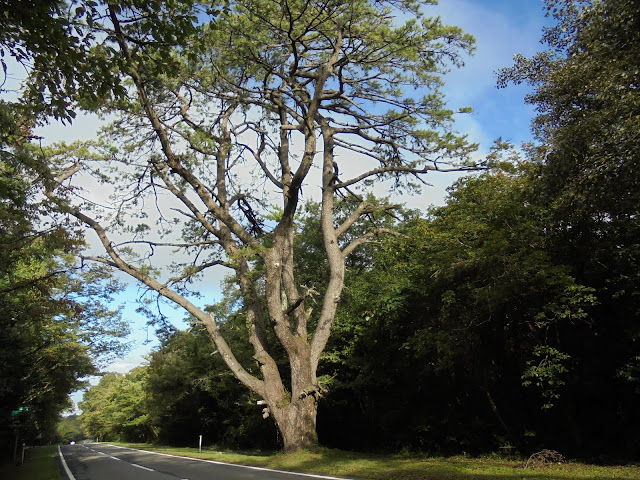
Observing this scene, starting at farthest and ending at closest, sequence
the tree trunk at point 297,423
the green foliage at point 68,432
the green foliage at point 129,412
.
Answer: the green foliage at point 68,432 → the green foliage at point 129,412 → the tree trunk at point 297,423

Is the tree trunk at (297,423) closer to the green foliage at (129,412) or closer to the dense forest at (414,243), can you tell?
the dense forest at (414,243)

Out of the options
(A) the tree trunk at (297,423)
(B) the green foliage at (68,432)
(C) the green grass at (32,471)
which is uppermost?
(B) the green foliage at (68,432)

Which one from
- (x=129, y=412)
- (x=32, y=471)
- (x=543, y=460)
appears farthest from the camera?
(x=129, y=412)

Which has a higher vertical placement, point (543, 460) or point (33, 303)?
point (33, 303)

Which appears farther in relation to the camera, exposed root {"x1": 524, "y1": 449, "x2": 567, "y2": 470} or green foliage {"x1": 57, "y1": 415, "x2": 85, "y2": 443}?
green foliage {"x1": 57, "y1": 415, "x2": 85, "y2": 443}

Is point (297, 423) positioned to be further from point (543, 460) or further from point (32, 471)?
point (32, 471)

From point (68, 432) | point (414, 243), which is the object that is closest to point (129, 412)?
point (414, 243)

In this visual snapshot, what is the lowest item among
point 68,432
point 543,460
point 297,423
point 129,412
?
point 543,460

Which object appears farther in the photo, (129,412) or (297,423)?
(129,412)

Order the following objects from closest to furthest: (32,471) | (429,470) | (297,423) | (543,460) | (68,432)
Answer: (429,470) → (543,460) → (297,423) → (32,471) → (68,432)

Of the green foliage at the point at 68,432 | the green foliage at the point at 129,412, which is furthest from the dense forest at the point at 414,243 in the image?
the green foliage at the point at 68,432

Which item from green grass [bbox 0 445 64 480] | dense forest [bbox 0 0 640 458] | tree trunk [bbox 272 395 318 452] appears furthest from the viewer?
green grass [bbox 0 445 64 480]

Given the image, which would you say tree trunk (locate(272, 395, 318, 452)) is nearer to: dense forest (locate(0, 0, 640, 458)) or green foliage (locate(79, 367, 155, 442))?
dense forest (locate(0, 0, 640, 458))

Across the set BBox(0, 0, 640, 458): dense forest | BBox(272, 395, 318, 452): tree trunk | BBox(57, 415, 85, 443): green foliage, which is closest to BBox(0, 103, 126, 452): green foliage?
BBox(0, 0, 640, 458): dense forest
